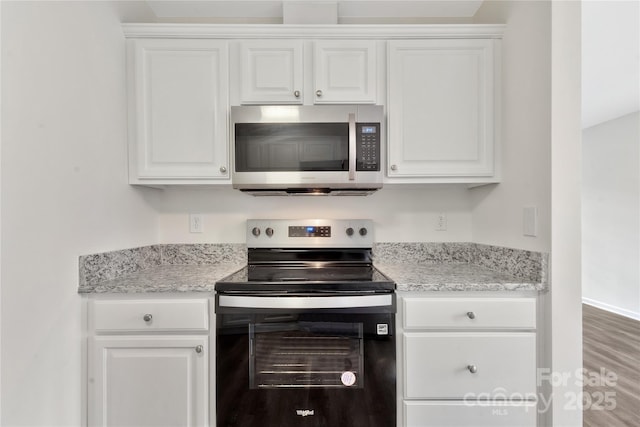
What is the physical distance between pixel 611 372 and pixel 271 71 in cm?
328

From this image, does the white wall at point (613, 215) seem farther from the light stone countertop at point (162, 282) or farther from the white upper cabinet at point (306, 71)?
the light stone countertop at point (162, 282)

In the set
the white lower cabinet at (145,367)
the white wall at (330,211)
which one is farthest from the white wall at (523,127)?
the white lower cabinet at (145,367)

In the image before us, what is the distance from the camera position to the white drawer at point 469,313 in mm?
1300

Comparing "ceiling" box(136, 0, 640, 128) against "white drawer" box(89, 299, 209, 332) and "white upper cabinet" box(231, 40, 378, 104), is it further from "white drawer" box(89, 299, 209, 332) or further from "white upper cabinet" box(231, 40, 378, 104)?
"white drawer" box(89, 299, 209, 332)

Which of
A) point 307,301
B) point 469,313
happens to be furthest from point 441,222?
point 307,301

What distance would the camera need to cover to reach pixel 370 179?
1561 millimetres

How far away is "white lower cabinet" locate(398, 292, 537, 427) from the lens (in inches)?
51.2

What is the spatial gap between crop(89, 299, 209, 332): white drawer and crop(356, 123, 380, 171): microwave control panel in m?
1.04

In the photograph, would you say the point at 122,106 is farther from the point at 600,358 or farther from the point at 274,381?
the point at 600,358

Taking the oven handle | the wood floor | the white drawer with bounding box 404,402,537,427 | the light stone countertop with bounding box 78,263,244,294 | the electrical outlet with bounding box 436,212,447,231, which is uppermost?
the electrical outlet with bounding box 436,212,447,231

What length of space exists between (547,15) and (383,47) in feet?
2.34

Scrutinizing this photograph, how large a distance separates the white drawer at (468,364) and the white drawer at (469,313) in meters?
0.04

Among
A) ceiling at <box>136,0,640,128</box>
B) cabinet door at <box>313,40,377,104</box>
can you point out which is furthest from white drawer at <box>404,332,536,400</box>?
ceiling at <box>136,0,640,128</box>

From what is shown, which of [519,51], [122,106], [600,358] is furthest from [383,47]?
[600,358]
